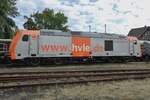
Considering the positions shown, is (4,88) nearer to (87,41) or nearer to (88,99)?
(88,99)

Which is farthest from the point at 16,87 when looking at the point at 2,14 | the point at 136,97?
the point at 2,14

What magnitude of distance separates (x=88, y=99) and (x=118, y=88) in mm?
2883

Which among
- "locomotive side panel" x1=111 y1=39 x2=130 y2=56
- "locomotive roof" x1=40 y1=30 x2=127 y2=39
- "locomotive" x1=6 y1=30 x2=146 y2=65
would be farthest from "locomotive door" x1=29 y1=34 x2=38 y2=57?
"locomotive side panel" x1=111 y1=39 x2=130 y2=56

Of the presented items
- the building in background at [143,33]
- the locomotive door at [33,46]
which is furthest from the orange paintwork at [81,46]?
the building in background at [143,33]

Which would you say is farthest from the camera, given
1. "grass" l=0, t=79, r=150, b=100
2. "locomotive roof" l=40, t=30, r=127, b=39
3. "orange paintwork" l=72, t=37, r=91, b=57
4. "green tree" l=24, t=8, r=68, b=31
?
"green tree" l=24, t=8, r=68, b=31

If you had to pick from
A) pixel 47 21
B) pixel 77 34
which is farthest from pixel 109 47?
pixel 47 21

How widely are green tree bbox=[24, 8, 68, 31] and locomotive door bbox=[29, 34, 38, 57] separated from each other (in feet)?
168

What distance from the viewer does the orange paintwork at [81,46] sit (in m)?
30.3

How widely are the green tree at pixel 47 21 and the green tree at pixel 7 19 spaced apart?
852 inches

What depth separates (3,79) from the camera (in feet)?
49.2

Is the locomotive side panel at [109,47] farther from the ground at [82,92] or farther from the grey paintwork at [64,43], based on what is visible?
the ground at [82,92]

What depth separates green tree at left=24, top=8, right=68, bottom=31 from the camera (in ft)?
261

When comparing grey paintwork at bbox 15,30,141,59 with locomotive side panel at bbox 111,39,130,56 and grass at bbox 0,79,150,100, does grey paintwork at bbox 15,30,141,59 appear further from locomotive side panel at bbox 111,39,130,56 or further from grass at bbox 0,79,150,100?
grass at bbox 0,79,150,100

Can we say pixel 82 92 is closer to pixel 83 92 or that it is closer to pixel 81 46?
pixel 83 92
